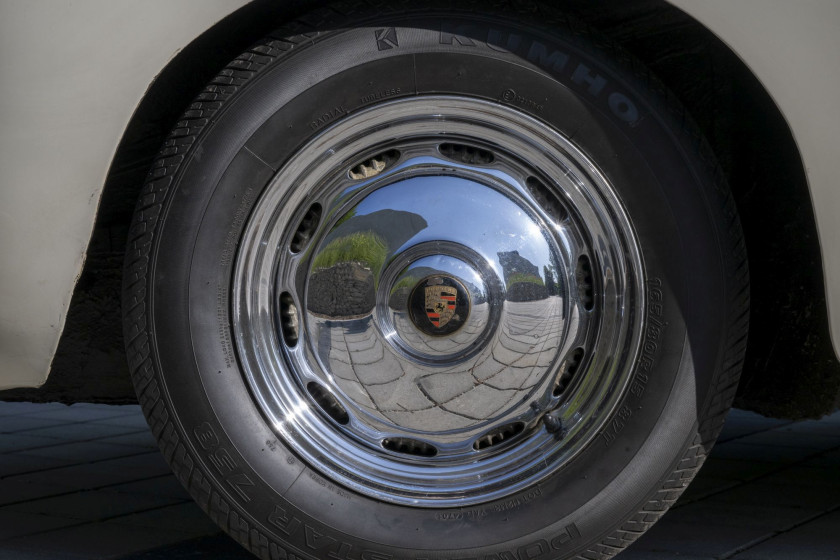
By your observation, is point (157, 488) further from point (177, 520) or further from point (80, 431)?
point (80, 431)

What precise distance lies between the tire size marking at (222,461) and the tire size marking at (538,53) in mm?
866

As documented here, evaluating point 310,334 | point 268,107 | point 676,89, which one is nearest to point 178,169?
point 268,107

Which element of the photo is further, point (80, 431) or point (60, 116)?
point (80, 431)

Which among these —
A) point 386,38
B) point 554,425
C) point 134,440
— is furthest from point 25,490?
A: point 386,38

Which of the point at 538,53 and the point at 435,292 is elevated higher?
the point at 538,53

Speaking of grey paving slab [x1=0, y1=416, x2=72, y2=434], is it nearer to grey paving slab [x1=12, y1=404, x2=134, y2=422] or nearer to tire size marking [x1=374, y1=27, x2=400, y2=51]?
grey paving slab [x1=12, y1=404, x2=134, y2=422]

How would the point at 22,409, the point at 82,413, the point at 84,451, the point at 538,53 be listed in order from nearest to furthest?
the point at 538,53
the point at 84,451
the point at 82,413
the point at 22,409

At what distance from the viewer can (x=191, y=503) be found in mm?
2504

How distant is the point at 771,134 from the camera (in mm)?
1851

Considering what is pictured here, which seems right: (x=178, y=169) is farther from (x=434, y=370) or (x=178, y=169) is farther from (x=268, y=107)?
(x=434, y=370)

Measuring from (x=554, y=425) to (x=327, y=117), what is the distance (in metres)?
0.74

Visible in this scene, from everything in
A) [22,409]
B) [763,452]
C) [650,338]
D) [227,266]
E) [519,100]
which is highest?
[519,100]

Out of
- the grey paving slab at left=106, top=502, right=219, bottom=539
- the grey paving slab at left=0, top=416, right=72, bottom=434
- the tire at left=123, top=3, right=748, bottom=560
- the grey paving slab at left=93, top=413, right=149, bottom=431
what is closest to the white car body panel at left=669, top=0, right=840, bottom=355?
the tire at left=123, top=3, right=748, bottom=560

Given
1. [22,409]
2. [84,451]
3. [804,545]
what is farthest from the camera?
[22,409]
